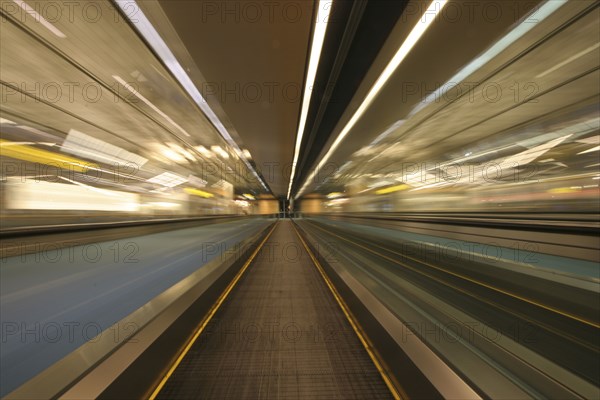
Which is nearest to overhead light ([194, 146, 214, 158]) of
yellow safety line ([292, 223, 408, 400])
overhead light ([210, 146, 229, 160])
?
overhead light ([210, 146, 229, 160])

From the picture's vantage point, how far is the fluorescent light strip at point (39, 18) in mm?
2211

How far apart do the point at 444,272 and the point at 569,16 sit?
3.41m

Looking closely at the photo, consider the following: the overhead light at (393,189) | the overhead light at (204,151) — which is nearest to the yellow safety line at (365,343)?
the overhead light at (393,189)

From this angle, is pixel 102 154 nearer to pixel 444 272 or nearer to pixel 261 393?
pixel 261 393

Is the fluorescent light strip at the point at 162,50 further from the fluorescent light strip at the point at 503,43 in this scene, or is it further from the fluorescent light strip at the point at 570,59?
the fluorescent light strip at the point at 570,59

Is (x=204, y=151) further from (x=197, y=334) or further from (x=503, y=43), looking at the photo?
(x=503, y=43)

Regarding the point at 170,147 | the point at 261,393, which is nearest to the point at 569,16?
the point at 261,393

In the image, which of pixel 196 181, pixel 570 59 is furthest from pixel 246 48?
pixel 196 181

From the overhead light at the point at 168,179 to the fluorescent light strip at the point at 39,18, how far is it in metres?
2.92

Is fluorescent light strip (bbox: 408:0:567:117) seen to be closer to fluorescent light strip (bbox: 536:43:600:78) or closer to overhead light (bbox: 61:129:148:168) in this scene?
fluorescent light strip (bbox: 536:43:600:78)

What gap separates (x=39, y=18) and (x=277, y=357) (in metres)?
3.83

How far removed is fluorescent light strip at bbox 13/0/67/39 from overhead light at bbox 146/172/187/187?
9.59ft

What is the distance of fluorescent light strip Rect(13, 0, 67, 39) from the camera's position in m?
2.21

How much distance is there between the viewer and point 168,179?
627 cm
